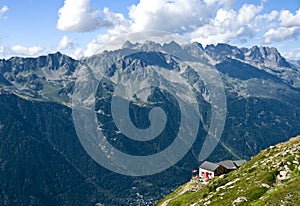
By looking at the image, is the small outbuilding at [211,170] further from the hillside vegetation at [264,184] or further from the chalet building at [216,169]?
the hillside vegetation at [264,184]

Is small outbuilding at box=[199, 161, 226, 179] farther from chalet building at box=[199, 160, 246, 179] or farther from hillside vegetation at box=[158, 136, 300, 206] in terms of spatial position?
hillside vegetation at box=[158, 136, 300, 206]

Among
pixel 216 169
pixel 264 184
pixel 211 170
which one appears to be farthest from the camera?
pixel 211 170

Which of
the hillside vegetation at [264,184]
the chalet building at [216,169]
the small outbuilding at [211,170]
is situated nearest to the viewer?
the hillside vegetation at [264,184]

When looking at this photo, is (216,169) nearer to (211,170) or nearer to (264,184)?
(211,170)

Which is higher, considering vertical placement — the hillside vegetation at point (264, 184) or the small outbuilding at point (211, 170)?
the hillside vegetation at point (264, 184)

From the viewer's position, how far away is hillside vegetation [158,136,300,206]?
70.6 meters

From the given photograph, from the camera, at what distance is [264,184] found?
275 feet

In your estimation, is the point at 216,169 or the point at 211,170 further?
the point at 211,170

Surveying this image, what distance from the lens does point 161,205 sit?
129m

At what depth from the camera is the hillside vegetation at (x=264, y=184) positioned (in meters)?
70.6

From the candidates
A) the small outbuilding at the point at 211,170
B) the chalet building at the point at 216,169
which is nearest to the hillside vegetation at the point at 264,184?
the small outbuilding at the point at 211,170

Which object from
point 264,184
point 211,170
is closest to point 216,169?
point 211,170

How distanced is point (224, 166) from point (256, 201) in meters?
68.9

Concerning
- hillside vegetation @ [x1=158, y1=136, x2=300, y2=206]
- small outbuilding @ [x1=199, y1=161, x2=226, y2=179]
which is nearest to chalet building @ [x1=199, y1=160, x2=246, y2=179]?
small outbuilding @ [x1=199, y1=161, x2=226, y2=179]
